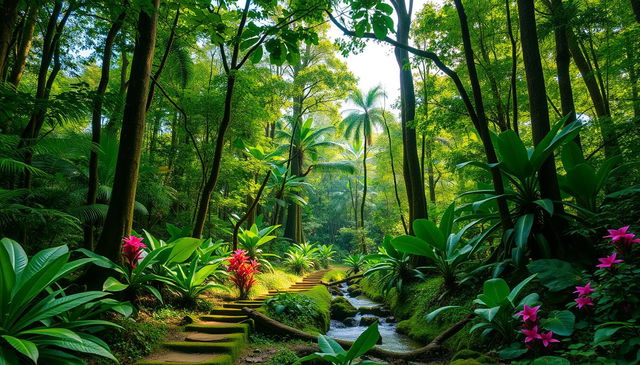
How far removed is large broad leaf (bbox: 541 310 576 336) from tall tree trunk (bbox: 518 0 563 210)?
5.03 feet

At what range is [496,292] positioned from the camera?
2527 mm

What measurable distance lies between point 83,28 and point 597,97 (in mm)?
9295

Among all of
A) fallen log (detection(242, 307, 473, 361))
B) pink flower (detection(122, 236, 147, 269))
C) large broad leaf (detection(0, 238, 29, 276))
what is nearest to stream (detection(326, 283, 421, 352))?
fallen log (detection(242, 307, 473, 361))

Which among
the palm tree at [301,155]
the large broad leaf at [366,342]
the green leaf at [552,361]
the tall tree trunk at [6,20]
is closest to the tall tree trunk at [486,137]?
the green leaf at [552,361]

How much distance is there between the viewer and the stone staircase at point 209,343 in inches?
105

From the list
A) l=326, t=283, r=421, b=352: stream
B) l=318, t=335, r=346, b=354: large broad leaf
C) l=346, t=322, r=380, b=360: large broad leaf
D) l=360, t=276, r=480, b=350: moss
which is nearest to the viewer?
l=346, t=322, r=380, b=360: large broad leaf

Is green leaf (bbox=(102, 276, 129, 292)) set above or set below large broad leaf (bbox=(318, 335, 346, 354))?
above

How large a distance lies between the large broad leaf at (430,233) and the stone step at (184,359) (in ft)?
9.03

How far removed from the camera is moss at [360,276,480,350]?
3.16m

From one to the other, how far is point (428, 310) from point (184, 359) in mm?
2956

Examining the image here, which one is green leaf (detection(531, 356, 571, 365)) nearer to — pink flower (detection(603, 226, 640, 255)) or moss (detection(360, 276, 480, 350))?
pink flower (detection(603, 226, 640, 255))

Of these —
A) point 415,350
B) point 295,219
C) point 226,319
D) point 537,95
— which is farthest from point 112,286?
point 295,219

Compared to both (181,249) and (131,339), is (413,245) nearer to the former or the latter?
(181,249)

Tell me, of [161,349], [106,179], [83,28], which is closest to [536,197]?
[161,349]
